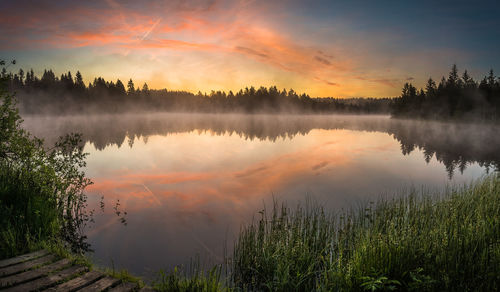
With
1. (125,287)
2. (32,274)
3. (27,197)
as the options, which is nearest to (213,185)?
(27,197)

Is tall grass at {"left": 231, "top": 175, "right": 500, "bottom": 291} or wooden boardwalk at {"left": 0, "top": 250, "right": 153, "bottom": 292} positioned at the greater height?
wooden boardwalk at {"left": 0, "top": 250, "right": 153, "bottom": 292}

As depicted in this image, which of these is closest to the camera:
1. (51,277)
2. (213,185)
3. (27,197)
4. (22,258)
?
(51,277)

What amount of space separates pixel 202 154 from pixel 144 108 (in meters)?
144

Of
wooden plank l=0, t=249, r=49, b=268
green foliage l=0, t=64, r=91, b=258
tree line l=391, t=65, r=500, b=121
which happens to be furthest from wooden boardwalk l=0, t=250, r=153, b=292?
tree line l=391, t=65, r=500, b=121

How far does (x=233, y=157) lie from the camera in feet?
106

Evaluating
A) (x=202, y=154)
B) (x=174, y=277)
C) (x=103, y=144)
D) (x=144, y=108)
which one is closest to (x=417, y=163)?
(x=202, y=154)

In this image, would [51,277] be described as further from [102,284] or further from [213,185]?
[213,185]

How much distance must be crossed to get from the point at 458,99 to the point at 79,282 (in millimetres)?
106174

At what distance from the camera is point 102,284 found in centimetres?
572

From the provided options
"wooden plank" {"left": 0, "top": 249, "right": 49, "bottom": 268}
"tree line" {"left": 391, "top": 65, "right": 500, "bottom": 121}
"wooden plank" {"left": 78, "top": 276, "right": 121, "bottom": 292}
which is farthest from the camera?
"tree line" {"left": 391, "top": 65, "right": 500, "bottom": 121}

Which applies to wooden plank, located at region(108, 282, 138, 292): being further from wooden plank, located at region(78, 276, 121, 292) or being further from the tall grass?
the tall grass

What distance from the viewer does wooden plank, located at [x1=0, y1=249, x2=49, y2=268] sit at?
20.8 ft

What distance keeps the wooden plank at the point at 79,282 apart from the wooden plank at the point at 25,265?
4.23 ft

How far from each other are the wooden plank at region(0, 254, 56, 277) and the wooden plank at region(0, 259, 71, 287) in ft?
0.64
